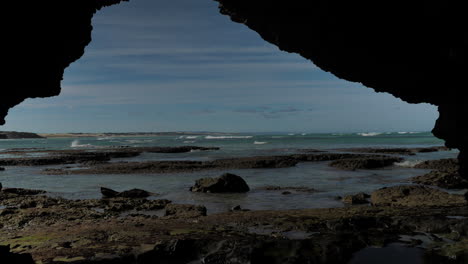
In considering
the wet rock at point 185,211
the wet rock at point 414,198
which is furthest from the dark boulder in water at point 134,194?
the wet rock at point 414,198

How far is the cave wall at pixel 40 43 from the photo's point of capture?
9.38 meters

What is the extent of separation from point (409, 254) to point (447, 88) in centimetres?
654

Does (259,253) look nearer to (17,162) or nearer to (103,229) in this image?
(103,229)

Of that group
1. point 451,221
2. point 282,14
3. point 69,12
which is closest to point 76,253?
point 69,12

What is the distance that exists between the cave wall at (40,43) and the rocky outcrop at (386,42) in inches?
209

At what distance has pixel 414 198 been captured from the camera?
17484mm

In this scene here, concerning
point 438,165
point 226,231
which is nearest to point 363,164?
point 438,165

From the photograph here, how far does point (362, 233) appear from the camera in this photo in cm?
1112

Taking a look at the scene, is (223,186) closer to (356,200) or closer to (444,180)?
(356,200)

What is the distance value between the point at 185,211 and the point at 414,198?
36.8ft

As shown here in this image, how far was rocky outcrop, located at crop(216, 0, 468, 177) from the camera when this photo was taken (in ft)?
36.1

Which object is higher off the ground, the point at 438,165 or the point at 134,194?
the point at 438,165

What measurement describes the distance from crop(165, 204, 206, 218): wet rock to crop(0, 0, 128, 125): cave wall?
23.0 feet

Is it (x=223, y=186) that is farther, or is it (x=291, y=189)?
(x=291, y=189)
